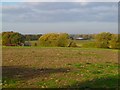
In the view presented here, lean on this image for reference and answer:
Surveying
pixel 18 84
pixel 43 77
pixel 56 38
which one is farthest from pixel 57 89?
pixel 56 38

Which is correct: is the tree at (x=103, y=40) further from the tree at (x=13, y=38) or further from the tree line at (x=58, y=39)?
the tree at (x=13, y=38)

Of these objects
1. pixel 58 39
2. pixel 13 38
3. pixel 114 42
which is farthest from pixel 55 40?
pixel 114 42

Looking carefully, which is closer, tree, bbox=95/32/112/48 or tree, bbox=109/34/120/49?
tree, bbox=109/34/120/49

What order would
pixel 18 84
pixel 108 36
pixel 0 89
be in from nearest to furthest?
pixel 0 89, pixel 18 84, pixel 108 36

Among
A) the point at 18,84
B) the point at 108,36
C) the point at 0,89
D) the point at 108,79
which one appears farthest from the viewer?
the point at 108,36

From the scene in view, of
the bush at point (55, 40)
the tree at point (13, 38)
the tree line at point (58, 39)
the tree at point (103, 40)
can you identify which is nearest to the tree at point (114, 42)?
the tree line at point (58, 39)

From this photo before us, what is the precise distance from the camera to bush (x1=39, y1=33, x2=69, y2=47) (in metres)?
49.6

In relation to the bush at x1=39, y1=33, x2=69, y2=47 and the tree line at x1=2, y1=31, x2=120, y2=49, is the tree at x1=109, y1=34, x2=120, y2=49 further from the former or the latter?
the bush at x1=39, y1=33, x2=69, y2=47

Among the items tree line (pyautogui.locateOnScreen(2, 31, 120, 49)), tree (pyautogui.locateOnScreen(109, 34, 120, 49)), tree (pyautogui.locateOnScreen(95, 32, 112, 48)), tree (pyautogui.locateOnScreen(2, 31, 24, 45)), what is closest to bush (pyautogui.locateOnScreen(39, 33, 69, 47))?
tree line (pyautogui.locateOnScreen(2, 31, 120, 49))

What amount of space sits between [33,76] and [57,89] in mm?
2425

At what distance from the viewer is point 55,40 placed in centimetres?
5028

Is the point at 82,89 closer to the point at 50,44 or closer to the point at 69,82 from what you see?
the point at 69,82

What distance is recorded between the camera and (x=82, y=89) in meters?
8.41

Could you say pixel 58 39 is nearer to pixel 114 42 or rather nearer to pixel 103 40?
pixel 103 40
